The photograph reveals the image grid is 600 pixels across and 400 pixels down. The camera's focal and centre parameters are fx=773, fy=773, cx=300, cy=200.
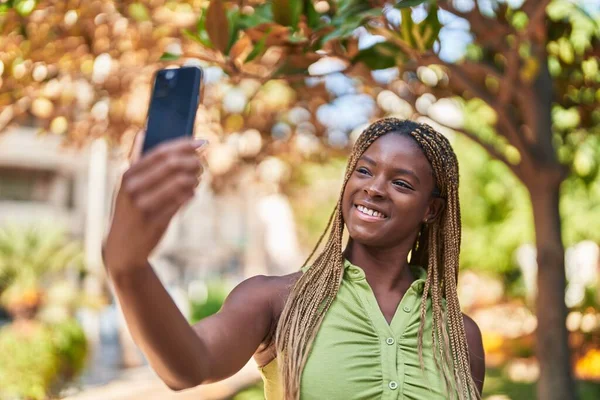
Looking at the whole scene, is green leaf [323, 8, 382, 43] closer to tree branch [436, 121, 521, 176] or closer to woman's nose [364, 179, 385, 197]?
woman's nose [364, 179, 385, 197]

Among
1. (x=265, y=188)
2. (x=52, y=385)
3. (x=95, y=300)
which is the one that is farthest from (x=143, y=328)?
(x=95, y=300)

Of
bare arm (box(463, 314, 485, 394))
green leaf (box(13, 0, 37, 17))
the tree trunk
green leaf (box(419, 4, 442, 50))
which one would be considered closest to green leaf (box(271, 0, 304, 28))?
green leaf (box(419, 4, 442, 50))

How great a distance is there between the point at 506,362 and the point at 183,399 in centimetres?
560

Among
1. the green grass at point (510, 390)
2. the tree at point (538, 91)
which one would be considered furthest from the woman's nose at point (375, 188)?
the green grass at point (510, 390)

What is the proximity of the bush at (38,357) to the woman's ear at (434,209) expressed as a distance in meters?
8.18

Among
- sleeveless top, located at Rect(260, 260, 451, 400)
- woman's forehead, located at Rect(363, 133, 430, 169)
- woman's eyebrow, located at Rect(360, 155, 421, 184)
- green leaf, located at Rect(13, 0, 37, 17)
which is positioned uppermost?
woman's forehead, located at Rect(363, 133, 430, 169)

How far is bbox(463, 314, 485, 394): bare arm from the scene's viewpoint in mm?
2072

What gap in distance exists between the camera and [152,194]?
1.08 m

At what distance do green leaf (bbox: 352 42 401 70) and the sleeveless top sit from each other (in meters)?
1.47

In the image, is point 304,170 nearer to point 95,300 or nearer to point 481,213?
point 95,300

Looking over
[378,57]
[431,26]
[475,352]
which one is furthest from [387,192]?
[378,57]

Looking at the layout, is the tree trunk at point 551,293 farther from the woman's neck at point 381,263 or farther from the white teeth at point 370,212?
the white teeth at point 370,212

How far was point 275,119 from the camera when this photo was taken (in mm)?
6910

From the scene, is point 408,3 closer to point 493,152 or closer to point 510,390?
point 493,152
